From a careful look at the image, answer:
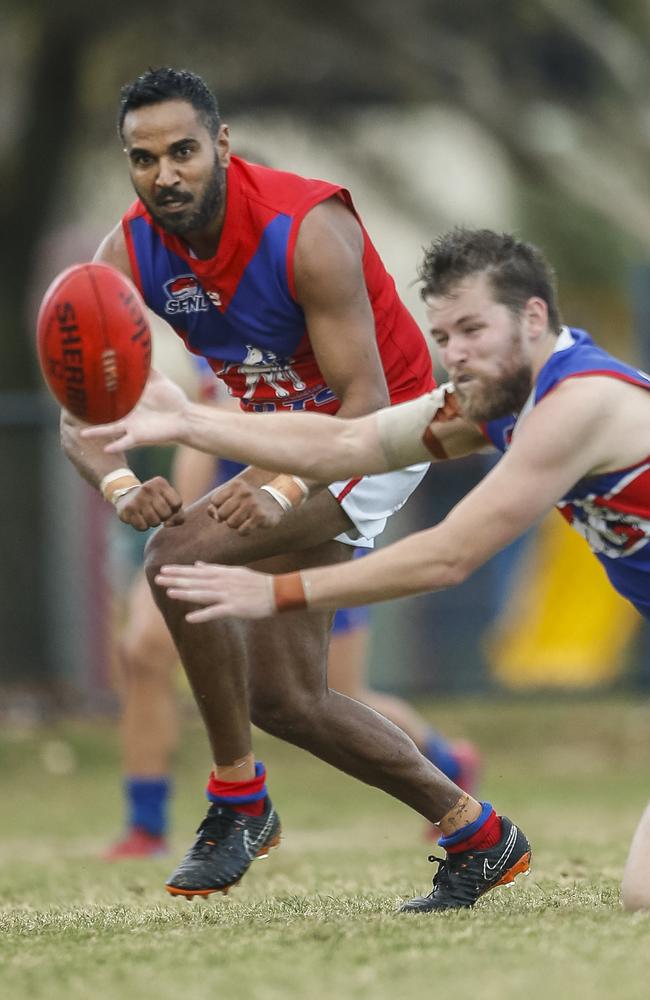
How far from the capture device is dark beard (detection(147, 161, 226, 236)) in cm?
477

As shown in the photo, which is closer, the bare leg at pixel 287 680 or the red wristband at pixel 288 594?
the red wristband at pixel 288 594

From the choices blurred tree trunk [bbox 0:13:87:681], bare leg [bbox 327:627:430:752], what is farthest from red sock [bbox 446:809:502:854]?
blurred tree trunk [bbox 0:13:87:681]

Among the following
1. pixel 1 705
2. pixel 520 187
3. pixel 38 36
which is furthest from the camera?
pixel 520 187

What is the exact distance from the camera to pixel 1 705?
12406 millimetres

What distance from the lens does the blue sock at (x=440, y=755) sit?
7.65 meters

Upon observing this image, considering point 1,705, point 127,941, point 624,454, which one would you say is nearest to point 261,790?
point 127,941

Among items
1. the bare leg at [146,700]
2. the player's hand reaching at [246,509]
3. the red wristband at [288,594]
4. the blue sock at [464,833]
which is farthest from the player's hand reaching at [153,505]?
the bare leg at [146,700]

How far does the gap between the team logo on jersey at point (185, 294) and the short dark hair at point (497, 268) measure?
86 centimetres

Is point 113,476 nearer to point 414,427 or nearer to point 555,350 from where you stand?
point 414,427

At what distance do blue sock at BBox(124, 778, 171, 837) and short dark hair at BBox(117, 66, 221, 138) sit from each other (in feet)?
10.5

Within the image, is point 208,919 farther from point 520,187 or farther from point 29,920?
point 520,187

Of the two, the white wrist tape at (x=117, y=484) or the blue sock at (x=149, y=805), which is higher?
the white wrist tape at (x=117, y=484)

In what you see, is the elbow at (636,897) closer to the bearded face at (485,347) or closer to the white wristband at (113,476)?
the bearded face at (485,347)

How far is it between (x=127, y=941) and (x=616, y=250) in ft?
45.5
